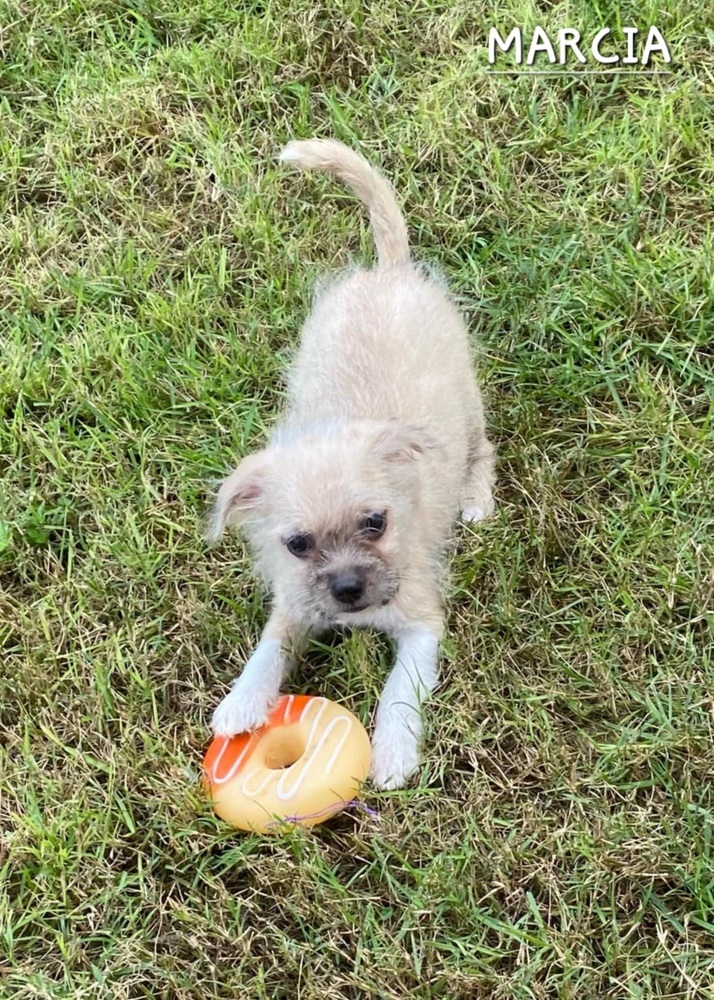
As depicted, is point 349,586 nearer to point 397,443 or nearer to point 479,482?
point 397,443

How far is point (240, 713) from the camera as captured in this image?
3.09 m

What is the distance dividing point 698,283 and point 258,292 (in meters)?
1.68

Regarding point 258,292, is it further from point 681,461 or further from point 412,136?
point 681,461

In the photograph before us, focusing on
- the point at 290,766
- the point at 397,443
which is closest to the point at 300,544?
the point at 397,443

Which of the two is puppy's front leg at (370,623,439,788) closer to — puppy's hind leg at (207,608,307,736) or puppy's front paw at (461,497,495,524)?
puppy's hind leg at (207,608,307,736)

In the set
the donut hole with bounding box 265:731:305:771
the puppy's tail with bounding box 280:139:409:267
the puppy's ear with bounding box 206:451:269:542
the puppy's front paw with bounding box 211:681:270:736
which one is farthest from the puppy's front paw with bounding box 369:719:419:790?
the puppy's tail with bounding box 280:139:409:267

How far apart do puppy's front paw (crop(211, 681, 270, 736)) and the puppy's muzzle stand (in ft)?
1.40

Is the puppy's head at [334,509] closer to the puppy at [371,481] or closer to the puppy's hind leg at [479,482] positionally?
the puppy at [371,481]

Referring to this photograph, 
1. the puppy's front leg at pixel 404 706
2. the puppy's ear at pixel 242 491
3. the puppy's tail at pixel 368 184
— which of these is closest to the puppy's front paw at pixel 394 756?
the puppy's front leg at pixel 404 706

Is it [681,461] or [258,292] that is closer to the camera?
[681,461]

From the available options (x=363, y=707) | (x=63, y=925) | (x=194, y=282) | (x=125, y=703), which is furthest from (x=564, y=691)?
(x=194, y=282)

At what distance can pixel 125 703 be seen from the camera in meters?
3.24

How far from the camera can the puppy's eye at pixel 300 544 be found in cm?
302

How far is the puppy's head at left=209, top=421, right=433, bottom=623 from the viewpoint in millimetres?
2979
